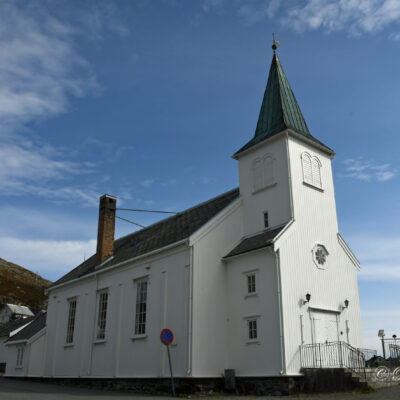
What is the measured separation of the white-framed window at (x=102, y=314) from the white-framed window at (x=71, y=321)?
3233 mm

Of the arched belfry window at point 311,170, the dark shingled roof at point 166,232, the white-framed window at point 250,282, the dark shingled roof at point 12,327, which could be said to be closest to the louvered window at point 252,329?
the white-framed window at point 250,282

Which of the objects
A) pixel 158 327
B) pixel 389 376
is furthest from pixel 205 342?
pixel 389 376

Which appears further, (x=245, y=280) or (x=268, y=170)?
(x=268, y=170)

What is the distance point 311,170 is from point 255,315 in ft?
27.0

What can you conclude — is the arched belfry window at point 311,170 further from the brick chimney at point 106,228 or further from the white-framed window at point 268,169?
the brick chimney at point 106,228

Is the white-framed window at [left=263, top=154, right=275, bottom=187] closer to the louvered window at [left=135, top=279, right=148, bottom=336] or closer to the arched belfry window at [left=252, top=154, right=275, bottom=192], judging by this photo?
the arched belfry window at [left=252, top=154, right=275, bottom=192]

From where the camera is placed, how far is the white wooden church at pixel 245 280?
19.3 metres

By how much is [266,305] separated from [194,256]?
3.91 m

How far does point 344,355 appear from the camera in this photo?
19.8 m

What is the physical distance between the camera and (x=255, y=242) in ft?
69.4

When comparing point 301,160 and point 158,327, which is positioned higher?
point 301,160

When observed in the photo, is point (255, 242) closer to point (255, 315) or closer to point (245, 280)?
point (245, 280)

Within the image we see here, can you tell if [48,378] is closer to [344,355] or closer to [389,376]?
[344,355]

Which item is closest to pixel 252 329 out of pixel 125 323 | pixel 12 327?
pixel 125 323
